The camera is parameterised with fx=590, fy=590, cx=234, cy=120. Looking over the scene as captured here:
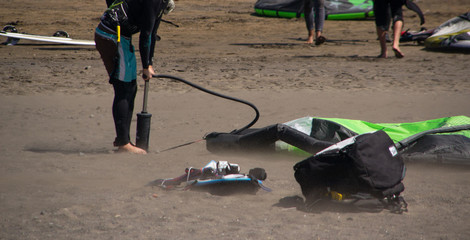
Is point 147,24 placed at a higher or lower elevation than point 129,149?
higher

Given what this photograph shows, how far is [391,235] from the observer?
10.1 ft

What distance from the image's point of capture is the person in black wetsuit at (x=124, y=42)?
4.30m

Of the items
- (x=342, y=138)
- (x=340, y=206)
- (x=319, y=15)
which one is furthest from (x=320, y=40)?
(x=340, y=206)

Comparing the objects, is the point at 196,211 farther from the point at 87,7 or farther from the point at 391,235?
the point at 87,7

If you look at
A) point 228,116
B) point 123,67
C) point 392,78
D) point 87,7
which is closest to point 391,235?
point 123,67

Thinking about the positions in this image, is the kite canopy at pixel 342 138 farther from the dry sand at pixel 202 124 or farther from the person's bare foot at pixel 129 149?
the person's bare foot at pixel 129 149

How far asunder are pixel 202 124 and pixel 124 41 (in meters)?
1.51

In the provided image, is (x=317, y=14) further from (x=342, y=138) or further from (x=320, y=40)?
(x=342, y=138)

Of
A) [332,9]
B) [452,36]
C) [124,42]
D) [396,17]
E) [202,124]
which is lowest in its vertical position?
[202,124]

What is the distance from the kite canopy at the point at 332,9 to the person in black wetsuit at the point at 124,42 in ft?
35.8

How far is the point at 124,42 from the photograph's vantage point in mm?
4434

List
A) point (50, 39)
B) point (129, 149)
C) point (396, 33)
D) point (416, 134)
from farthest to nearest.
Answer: point (50, 39), point (396, 33), point (129, 149), point (416, 134)

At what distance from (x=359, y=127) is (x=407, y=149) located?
496 mm

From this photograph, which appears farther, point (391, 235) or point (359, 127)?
point (359, 127)
